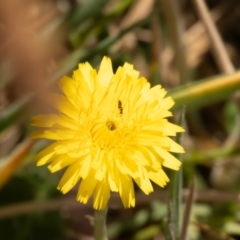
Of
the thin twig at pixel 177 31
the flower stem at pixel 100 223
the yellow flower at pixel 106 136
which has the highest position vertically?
the thin twig at pixel 177 31

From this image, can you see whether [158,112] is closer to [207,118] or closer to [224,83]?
[224,83]

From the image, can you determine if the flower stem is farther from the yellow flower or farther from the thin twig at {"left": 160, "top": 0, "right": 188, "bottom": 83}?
the thin twig at {"left": 160, "top": 0, "right": 188, "bottom": 83}

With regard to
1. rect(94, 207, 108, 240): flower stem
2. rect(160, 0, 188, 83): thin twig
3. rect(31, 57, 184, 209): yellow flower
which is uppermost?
rect(160, 0, 188, 83): thin twig

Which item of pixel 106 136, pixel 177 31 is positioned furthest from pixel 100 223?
pixel 177 31

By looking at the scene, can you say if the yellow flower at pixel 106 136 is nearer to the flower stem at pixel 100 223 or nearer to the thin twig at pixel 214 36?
the flower stem at pixel 100 223

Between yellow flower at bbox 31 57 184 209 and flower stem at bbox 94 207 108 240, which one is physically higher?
yellow flower at bbox 31 57 184 209

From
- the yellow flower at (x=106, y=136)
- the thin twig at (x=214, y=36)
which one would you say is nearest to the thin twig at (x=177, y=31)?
the thin twig at (x=214, y=36)

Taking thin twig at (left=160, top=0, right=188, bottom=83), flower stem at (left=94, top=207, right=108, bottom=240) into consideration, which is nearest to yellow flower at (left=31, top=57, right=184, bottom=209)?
flower stem at (left=94, top=207, right=108, bottom=240)
